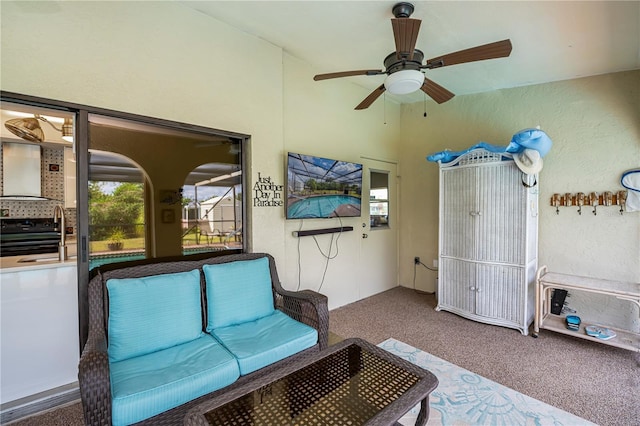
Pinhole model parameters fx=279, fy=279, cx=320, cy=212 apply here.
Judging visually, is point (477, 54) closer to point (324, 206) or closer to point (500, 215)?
point (500, 215)

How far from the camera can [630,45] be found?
103 inches

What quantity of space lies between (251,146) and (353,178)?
152cm

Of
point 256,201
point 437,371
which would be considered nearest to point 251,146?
point 256,201

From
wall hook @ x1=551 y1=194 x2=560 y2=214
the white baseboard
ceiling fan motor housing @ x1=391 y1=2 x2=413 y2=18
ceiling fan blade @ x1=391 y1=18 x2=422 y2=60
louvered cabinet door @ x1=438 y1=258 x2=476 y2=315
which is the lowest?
the white baseboard

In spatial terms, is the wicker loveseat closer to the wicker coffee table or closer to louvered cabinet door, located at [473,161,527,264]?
the wicker coffee table

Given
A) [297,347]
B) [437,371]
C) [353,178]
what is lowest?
[437,371]

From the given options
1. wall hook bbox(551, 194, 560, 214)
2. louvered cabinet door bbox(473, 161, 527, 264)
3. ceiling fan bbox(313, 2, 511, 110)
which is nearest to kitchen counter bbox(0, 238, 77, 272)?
ceiling fan bbox(313, 2, 511, 110)

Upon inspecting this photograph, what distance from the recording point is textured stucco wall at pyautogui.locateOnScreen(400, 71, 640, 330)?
303cm

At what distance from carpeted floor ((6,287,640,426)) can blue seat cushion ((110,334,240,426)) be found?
70 centimetres

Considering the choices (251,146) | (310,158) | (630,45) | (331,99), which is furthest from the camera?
(331,99)

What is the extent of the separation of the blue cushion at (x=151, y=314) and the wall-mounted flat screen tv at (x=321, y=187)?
1.37m

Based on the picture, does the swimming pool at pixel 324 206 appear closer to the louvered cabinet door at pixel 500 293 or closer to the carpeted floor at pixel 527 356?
the carpeted floor at pixel 527 356

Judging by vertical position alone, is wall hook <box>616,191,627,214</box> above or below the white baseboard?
above

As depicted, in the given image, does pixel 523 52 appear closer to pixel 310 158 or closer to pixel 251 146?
pixel 310 158
